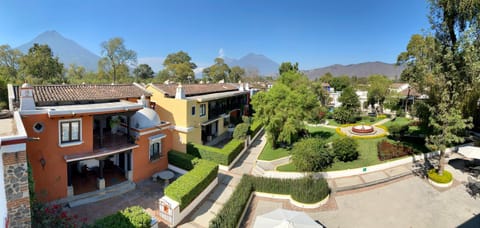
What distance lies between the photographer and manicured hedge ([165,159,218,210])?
42.2 ft

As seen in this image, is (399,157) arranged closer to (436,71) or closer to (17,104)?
(436,71)

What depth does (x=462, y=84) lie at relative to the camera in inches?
593

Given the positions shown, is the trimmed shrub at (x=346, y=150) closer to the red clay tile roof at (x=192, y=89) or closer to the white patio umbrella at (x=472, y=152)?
the white patio umbrella at (x=472, y=152)

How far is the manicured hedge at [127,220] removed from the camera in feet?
31.2

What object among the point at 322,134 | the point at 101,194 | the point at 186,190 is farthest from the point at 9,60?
the point at 322,134

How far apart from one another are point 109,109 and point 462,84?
74.0 feet

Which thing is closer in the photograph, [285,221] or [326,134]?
[285,221]

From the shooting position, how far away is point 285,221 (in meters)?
9.83

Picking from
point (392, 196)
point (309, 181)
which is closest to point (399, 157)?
point (392, 196)

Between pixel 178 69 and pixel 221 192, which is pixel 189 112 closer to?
pixel 221 192

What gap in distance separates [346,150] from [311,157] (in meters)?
3.91

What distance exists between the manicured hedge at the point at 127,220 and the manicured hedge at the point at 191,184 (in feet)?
7.84

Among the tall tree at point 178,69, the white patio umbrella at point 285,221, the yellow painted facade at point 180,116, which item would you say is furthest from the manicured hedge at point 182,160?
the tall tree at point 178,69

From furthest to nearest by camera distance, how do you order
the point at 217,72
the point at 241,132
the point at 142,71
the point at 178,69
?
the point at 142,71
the point at 217,72
the point at 178,69
the point at 241,132
